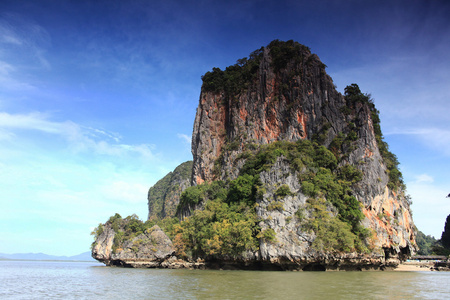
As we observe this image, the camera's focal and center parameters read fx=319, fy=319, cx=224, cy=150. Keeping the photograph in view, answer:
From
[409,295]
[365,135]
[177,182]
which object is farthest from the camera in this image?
[177,182]

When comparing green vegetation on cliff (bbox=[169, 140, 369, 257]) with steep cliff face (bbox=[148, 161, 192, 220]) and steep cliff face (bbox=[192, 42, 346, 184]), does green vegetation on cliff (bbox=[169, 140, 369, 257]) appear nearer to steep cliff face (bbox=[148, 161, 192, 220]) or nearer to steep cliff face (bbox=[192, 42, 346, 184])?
steep cliff face (bbox=[192, 42, 346, 184])

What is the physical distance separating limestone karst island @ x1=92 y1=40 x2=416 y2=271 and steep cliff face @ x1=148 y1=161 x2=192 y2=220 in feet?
113

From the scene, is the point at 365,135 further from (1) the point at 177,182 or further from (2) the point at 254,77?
(1) the point at 177,182

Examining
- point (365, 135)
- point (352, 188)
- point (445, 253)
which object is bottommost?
point (445, 253)

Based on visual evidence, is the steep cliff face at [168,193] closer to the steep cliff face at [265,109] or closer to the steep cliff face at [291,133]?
the steep cliff face at [265,109]

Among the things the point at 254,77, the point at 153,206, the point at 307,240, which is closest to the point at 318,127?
the point at 254,77

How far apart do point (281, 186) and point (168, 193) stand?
222ft

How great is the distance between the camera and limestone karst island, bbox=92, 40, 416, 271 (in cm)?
3681

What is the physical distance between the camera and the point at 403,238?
45.8 m

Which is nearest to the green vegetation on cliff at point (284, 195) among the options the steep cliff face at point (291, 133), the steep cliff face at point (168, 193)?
the steep cliff face at point (291, 133)

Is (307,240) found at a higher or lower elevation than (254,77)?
lower

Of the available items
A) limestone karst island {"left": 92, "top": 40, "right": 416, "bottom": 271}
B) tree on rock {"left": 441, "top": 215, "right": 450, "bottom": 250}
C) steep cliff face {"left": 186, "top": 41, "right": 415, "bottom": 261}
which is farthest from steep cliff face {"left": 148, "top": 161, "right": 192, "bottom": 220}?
tree on rock {"left": 441, "top": 215, "right": 450, "bottom": 250}

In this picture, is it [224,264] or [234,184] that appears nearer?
[224,264]

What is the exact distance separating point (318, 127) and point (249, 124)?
13.0 metres
